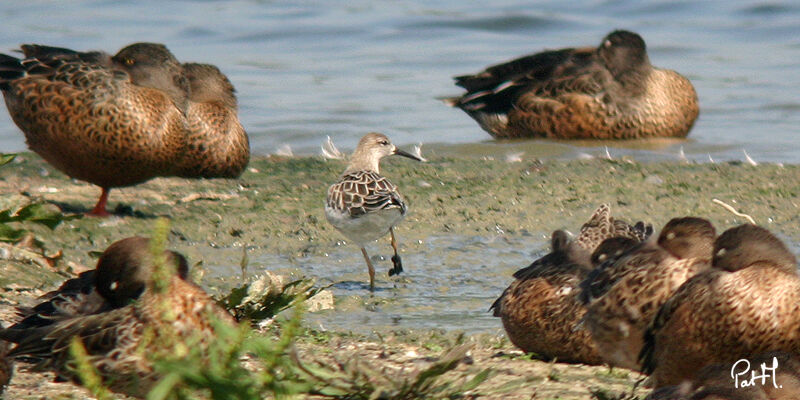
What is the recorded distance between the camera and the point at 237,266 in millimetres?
7762

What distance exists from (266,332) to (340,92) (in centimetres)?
1062

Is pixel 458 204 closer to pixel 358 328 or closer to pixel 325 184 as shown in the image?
pixel 325 184

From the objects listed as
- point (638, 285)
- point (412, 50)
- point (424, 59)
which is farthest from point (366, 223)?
point (412, 50)

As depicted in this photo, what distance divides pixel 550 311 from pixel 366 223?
7.06 ft

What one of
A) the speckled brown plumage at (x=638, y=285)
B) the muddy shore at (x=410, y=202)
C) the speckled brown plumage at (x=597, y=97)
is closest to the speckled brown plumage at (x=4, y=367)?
the muddy shore at (x=410, y=202)

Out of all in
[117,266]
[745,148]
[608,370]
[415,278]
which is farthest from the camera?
[745,148]

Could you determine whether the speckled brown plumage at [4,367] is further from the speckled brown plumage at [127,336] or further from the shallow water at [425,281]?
the shallow water at [425,281]

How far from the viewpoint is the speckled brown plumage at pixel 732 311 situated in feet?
14.8

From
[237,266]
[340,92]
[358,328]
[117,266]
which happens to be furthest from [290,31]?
[117,266]

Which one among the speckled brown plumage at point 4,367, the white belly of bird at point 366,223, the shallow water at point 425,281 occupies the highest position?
the speckled brown plumage at point 4,367

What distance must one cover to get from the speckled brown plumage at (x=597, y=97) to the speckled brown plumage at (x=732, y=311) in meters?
8.16

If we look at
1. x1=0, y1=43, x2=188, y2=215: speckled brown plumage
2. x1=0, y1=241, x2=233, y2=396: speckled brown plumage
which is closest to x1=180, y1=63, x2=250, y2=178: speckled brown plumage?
x1=0, y1=43, x2=188, y2=215: speckled brown plumage

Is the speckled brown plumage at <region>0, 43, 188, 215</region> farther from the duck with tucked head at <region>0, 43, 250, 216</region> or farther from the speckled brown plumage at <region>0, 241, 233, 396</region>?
the speckled brown plumage at <region>0, 241, 233, 396</region>

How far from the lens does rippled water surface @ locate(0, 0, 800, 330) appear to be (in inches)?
498
